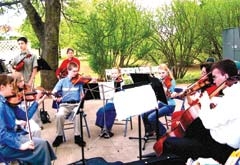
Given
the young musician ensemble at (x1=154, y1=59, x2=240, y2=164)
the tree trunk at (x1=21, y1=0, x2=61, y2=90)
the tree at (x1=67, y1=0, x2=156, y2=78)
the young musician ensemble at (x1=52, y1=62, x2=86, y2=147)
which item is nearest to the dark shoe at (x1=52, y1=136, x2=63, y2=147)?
the young musician ensemble at (x1=52, y1=62, x2=86, y2=147)

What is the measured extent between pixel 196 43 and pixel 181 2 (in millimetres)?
1513

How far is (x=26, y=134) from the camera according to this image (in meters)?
3.75

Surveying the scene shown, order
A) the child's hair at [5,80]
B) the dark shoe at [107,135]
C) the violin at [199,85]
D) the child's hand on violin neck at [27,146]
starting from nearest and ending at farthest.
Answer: the child's hand on violin neck at [27,146]
the child's hair at [5,80]
the violin at [199,85]
the dark shoe at [107,135]

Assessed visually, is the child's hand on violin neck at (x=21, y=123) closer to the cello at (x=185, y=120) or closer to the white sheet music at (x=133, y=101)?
the white sheet music at (x=133, y=101)

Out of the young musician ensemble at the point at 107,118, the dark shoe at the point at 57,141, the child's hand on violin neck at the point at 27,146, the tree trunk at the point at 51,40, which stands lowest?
the dark shoe at the point at 57,141

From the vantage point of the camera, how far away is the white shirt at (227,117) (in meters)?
2.96

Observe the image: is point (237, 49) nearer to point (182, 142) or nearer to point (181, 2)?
point (181, 2)

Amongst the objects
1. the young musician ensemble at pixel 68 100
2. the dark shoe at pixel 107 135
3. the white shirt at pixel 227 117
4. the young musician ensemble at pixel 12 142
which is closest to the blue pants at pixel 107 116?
the dark shoe at pixel 107 135

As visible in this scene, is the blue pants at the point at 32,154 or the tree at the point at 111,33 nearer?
the blue pants at the point at 32,154

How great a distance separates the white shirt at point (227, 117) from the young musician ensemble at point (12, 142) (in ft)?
4.95

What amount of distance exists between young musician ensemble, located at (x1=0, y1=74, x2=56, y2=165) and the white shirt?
1.51m

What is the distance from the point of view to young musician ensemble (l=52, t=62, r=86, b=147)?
199 inches

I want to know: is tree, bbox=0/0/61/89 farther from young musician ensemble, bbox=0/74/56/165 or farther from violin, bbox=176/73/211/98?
young musician ensemble, bbox=0/74/56/165

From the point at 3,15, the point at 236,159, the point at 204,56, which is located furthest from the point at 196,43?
the point at 236,159
